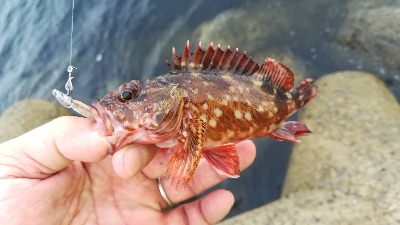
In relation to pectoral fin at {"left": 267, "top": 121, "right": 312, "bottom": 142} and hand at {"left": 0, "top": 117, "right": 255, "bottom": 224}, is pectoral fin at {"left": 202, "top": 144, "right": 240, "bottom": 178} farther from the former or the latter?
pectoral fin at {"left": 267, "top": 121, "right": 312, "bottom": 142}

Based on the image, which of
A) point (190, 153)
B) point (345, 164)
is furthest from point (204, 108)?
point (345, 164)

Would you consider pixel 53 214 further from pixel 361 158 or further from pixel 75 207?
pixel 361 158

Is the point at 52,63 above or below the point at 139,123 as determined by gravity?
above

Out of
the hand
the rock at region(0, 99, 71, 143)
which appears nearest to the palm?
the hand

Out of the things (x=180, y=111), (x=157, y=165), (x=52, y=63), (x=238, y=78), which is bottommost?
(x=157, y=165)

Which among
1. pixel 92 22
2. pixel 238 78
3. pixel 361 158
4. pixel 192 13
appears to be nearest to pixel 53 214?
pixel 238 78

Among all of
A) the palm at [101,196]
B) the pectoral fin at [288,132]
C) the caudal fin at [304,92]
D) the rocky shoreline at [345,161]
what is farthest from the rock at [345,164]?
the caudal fin at [304,92]

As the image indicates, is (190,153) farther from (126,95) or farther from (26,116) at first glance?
(26,116)
